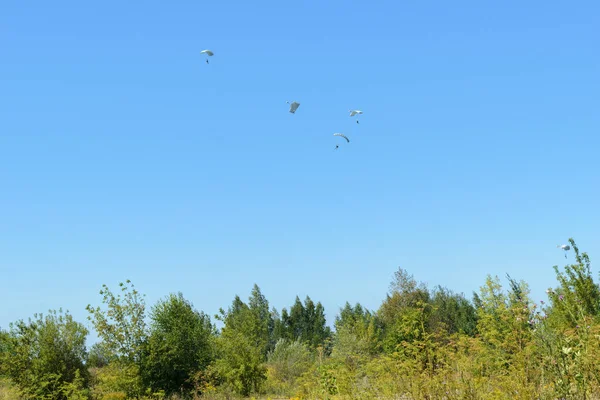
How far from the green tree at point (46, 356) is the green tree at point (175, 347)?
11.8 ft

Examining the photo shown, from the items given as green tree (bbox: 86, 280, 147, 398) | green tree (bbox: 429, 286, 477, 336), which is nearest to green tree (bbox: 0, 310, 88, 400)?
green tree (bbox: 86, 280, 147, 398)

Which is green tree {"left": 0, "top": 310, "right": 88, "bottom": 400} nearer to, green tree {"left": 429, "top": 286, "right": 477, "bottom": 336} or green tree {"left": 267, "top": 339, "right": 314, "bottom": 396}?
green tree {"left": 267, "top": 339, "right": 314, "bottom": 396}

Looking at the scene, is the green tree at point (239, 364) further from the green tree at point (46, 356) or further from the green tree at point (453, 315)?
the green tree at point (453, 315)

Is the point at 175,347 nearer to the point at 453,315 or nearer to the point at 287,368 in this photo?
the point at 287,368

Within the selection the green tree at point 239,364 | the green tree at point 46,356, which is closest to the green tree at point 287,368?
the green tree at point 239,364

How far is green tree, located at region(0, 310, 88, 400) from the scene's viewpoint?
76.9ft

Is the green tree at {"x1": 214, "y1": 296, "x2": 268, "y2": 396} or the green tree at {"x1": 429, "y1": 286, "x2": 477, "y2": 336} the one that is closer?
the green tree at {"x1": 214, "y1": 296, "x2": 268, "y2": 396}

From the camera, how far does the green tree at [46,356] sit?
923 inches

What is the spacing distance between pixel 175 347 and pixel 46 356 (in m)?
6.12

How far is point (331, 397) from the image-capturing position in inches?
334

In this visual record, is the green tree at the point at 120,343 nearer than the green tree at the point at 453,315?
Yes

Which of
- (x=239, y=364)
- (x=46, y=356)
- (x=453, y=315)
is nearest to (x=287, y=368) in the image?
(x=239, y=364)

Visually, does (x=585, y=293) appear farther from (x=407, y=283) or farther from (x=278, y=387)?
(x=407, y=283)

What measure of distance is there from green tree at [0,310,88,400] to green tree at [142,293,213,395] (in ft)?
11.8
